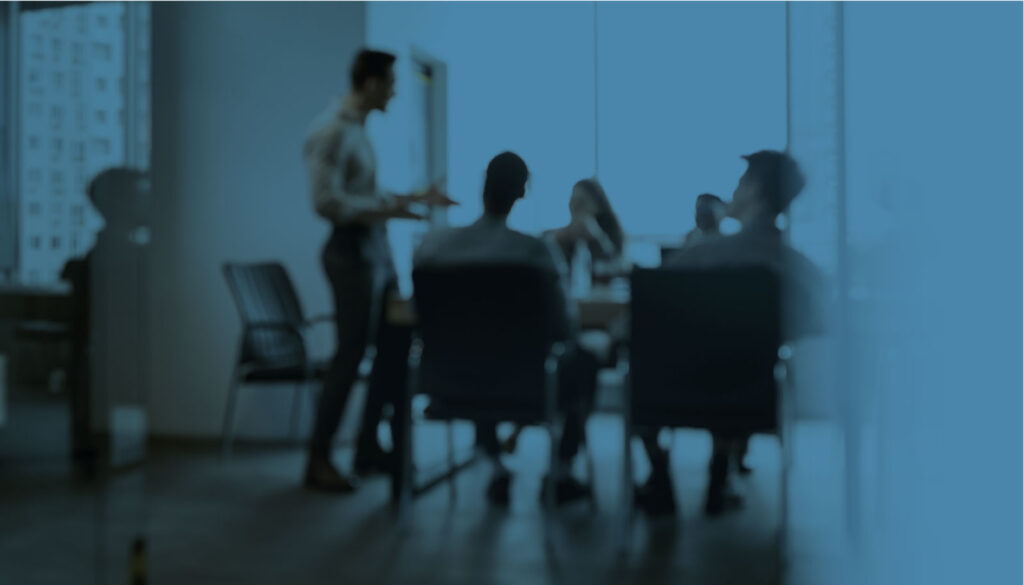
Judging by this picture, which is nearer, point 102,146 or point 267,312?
point 102,146

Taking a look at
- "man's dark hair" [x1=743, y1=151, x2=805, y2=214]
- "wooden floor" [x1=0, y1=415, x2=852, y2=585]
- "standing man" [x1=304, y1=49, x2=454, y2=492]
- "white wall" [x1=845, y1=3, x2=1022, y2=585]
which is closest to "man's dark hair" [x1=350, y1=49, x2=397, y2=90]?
"standing man" [x1=304, y1=49, x2=454, y2=492]

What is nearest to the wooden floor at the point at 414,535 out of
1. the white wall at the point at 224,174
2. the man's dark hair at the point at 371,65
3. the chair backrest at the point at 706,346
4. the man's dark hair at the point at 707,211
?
the chair backrest at the point at 706,346

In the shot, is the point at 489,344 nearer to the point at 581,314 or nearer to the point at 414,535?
the point at 581,314

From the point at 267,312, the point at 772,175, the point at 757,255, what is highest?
the point at 772,175

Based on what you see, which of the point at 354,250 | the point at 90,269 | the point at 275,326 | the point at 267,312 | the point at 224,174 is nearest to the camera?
the point at 90,269

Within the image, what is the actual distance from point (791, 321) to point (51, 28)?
168cm

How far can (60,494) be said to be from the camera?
2180 mm

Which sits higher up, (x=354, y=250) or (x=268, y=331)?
(x=354, y=250)

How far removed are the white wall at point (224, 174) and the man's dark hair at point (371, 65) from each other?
0.82 m

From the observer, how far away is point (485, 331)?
7.85 feet

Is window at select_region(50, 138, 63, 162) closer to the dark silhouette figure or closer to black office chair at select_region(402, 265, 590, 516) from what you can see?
the dark silhouette figure

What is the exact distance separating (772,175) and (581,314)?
0.68 m

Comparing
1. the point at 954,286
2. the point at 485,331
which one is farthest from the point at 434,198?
the point at 954,286

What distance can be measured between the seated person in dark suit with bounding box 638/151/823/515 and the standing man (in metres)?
0.85
